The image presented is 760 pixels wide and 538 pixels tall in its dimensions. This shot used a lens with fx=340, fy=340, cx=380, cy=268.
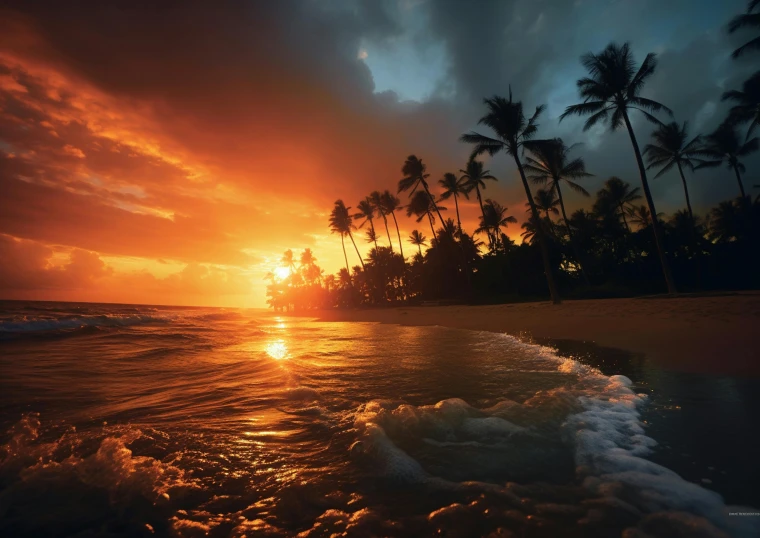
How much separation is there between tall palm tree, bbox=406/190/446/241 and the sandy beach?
25855 millimetres

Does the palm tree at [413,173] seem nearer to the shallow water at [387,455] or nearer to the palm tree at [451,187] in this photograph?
the palm tree at [451,187]

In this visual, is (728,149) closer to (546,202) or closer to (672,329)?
(546,202)

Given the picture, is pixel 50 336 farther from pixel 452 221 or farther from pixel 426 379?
pixel 452 221

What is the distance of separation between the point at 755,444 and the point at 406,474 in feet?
9.92

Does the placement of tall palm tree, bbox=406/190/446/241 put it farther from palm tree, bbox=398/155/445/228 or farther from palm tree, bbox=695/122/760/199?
palm tree, bbox=695/122/760/199

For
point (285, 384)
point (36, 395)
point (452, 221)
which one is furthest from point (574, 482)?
point (452, 221)

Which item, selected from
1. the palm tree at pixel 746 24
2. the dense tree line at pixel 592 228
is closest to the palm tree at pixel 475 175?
the dense tree line at pixel 592 228

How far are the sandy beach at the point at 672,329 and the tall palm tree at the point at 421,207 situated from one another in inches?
1018

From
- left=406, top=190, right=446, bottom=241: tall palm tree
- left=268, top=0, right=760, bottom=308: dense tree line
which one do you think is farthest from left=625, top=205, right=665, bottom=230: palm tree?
left=406, top=190, right=446, bottom=241: tall palm tree

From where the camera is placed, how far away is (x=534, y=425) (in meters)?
3.65

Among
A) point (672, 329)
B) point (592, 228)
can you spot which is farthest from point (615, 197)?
point (672, 329)

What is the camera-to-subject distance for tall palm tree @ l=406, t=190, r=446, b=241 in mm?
41344

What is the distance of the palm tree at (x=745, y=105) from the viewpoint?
2161 cm

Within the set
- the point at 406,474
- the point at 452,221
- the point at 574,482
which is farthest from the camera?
the point at 452,221
